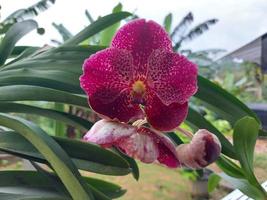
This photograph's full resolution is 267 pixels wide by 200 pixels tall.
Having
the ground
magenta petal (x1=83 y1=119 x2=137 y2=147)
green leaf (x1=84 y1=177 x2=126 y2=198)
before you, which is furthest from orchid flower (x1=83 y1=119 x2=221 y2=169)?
the ground

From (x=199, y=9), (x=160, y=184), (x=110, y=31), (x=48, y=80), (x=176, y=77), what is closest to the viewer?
(x=176, y=77)

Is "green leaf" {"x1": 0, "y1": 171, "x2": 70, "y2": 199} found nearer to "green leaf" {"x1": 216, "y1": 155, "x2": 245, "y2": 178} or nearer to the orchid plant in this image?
the orchid plant

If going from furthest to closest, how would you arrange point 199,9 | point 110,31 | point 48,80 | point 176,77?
point 199,9 → point 110,31 → point 48,80 → point 176,77

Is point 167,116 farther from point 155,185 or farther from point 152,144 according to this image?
point 155,185

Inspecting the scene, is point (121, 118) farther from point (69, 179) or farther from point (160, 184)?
point (160, 184)

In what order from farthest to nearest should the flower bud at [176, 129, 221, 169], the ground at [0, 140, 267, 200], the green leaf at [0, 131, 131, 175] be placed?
the ground at [0, 140, 267, 200], the green leaf at [0, 131, 131, 175], the flower bud at [176, 129, 221, 169]

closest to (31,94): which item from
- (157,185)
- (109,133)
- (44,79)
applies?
(44,79)

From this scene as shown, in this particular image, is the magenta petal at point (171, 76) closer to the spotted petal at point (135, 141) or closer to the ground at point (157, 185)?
the spotted petal at point (135, 141)

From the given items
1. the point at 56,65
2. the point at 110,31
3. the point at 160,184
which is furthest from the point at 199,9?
the point at 56,65
